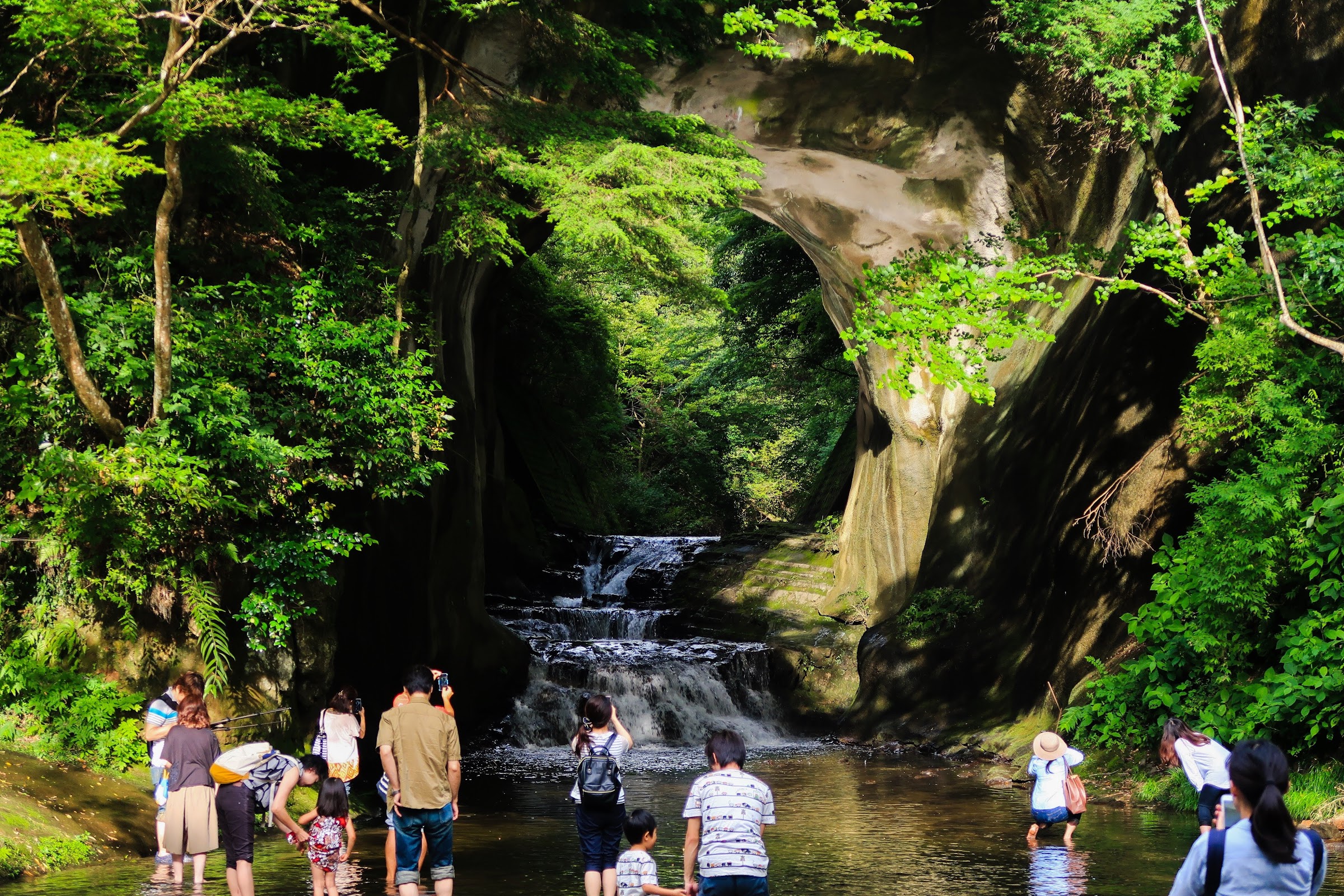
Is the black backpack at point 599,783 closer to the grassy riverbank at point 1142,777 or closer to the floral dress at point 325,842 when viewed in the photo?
the floral dress at point 325,842

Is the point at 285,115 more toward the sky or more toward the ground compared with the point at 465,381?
more toward the sky

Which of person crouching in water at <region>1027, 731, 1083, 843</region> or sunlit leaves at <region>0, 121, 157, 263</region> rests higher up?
sunlit leaves at <region>0, 121, 157, 263</region>

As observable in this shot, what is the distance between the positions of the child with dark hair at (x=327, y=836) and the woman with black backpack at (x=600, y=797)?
1.54 meters

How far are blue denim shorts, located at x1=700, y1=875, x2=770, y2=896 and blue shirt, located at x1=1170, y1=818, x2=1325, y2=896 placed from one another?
1.86 metres

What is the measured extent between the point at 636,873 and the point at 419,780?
1388 mm

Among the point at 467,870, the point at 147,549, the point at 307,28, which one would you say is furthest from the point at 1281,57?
the point at 147,549

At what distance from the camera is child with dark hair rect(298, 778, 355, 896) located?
7.22m

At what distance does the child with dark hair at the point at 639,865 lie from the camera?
630cm

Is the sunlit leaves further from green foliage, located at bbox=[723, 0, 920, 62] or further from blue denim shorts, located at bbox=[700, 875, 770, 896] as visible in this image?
green foliage, located at bbox=[723, 0, 920, 62]

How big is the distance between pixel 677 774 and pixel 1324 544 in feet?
27.1

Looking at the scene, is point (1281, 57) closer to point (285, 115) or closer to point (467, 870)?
point (285, 115)

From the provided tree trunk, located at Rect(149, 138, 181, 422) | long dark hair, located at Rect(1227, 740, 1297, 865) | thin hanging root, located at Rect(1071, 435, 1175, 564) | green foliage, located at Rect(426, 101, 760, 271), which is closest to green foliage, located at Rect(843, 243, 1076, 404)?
thin hanging root, located at Rect(1071, 435, 1175, 564)

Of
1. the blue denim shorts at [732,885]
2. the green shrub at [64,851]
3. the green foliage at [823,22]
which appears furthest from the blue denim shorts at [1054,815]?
the green foliage at [823,22]

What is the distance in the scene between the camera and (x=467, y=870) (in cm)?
903
